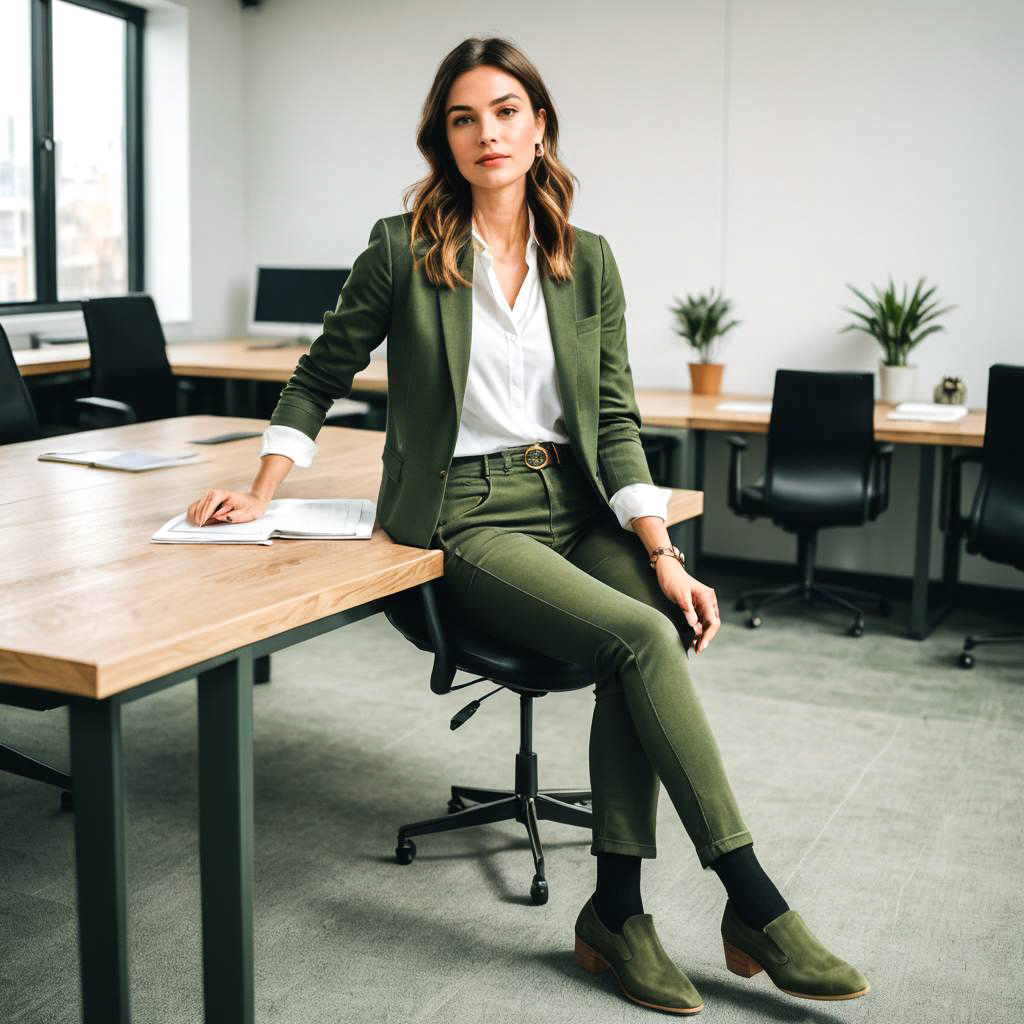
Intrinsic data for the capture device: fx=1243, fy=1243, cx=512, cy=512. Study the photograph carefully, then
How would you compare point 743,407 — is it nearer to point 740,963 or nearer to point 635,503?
point 635,503

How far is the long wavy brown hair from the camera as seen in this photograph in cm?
213

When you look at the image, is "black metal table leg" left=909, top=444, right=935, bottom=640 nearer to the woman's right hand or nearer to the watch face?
the watch face

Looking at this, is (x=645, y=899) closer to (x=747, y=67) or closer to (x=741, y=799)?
(x=741, y=799)

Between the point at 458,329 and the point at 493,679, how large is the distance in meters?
0.61

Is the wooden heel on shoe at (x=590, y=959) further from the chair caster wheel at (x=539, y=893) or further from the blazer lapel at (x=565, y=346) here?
the blazer lapel at (x=565, y=346)

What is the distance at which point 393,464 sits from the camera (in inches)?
86.2

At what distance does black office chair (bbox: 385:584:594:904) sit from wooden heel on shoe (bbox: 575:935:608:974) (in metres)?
0.27

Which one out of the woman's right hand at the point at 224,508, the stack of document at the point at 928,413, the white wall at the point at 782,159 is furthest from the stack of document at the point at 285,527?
the white wall at the point at 782,159

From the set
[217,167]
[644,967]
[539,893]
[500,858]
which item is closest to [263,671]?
[500,858]

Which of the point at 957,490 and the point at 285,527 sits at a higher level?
the point at 285,527

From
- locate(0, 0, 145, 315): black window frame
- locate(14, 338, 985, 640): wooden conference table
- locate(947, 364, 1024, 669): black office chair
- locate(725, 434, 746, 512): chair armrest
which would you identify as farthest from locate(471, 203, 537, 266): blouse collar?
locate(0, 0, 145, 315): black window frame

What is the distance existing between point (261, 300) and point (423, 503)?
14.0ft

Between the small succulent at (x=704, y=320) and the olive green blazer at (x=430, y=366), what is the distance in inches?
115

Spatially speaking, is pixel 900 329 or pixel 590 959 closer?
pixel 590 959
